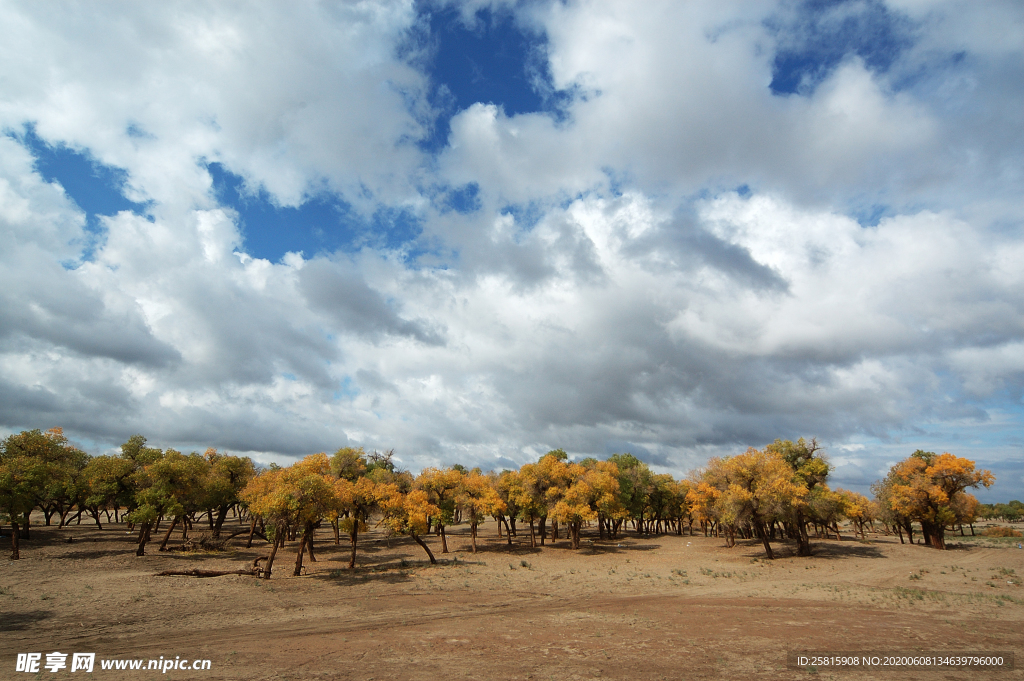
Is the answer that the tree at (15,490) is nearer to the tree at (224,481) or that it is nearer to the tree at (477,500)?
the tree at (224,481)

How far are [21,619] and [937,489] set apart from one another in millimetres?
84074

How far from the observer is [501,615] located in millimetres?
26547

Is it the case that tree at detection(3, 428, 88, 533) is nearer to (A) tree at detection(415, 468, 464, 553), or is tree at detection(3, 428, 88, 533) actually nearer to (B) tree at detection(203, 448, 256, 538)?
(B) tree at detection(203, 448, 256, 538)

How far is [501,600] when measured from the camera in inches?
1206

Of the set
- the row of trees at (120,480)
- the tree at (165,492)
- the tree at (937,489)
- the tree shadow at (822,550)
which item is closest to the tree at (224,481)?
the row of trees at (120,480)

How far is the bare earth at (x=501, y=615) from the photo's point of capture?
1830 cm

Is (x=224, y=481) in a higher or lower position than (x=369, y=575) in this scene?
higher

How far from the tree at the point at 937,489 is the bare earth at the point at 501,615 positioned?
358 inches

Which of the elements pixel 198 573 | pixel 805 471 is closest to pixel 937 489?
pixel 805 471

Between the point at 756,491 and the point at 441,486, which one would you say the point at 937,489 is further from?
the point at 441,486

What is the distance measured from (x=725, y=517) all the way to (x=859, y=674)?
1338 inches

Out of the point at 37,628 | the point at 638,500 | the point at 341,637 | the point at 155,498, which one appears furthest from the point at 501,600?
the point at 638,500

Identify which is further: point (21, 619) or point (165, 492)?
point (165, 492)

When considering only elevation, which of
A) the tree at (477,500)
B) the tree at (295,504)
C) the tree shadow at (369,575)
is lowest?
the tree shadow at (369,575)
